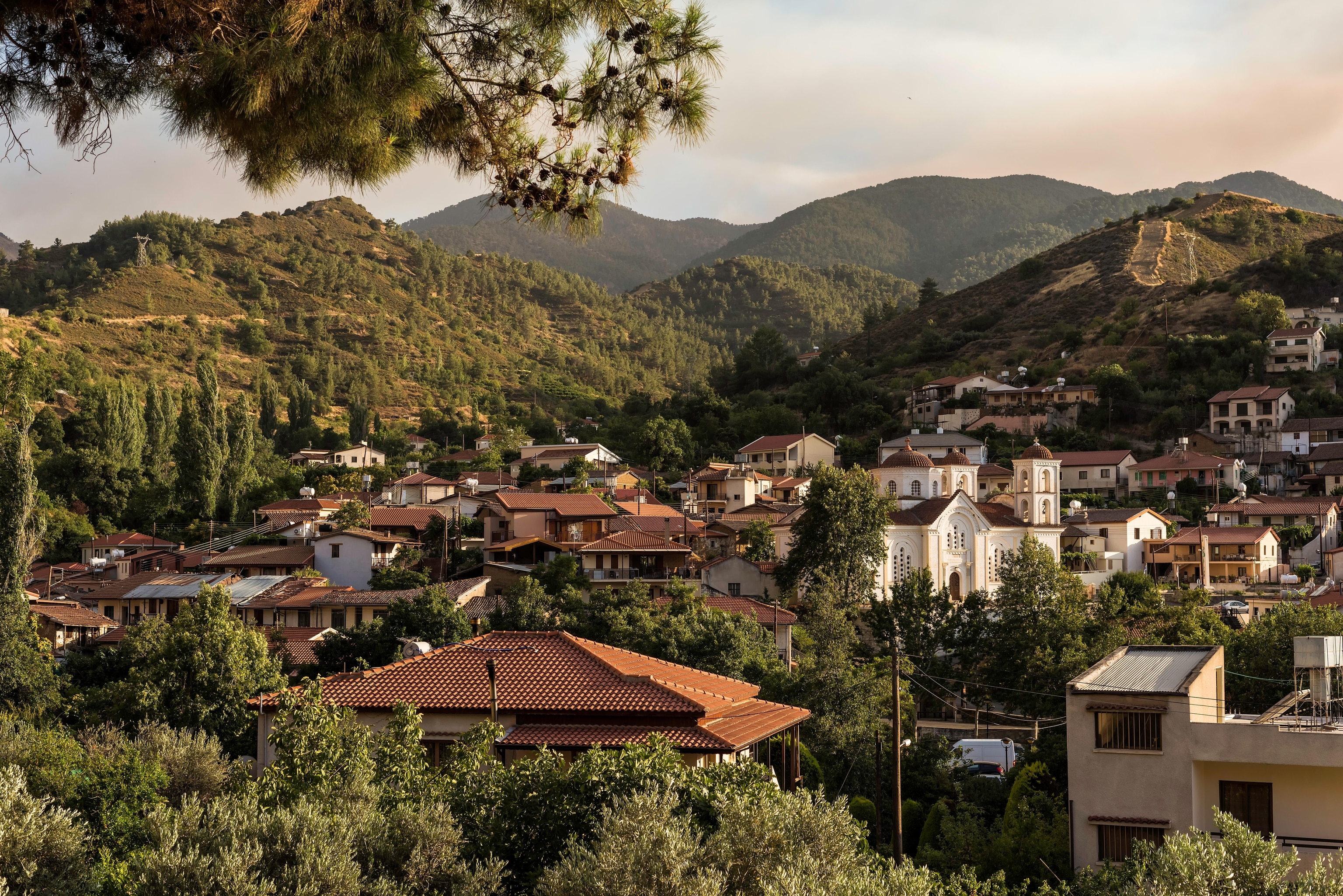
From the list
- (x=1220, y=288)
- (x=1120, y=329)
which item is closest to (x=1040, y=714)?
(x=1120, y=329)

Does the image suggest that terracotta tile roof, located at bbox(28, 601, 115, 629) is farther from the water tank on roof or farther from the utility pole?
the water tank on roof

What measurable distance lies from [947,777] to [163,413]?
5977cm

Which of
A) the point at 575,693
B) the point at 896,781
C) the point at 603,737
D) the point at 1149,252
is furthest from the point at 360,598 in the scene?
the point at 1149,252

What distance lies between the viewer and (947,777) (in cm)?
2544

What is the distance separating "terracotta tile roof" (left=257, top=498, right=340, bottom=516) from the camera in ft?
183

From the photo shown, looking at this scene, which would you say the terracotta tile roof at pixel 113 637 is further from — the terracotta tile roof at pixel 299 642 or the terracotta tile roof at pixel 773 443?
the terracotta tile roof at pixel 773 443

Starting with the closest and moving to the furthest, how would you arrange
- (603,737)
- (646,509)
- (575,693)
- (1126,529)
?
1. (603,737)
2. (575,693)
3. (1126,529)
4. (646,509)

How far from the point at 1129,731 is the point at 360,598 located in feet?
95.9

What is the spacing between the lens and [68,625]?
40250mm

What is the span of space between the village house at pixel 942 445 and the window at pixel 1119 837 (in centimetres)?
Answer: 5476

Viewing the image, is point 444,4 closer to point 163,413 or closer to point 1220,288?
point 163,413

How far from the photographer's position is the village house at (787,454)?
7312 centimetres

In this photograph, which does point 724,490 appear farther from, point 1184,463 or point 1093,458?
point 1184,463

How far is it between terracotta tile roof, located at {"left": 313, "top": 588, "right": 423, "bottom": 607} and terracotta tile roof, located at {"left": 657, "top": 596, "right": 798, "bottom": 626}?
9.04 metres
